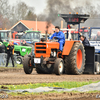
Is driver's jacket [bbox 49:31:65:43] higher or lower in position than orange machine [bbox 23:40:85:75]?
higher

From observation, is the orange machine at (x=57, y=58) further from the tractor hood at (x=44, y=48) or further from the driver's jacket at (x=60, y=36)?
the driver's jacket at (x=60, y=36)

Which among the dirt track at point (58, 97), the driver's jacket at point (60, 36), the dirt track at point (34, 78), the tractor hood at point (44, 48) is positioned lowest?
the dirt track at point (34, 78)

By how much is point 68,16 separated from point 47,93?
8.47 m

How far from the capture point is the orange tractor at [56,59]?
13883mm

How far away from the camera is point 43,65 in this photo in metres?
14.0

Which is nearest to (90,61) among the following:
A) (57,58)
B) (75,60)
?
(75,60)

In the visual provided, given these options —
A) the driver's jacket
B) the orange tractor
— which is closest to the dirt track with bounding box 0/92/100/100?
the orange tractor

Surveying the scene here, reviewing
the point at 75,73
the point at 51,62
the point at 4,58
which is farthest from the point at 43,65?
the point at 4,58

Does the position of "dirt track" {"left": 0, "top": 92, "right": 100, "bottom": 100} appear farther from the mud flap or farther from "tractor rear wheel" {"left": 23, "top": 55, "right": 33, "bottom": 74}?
the mud flap

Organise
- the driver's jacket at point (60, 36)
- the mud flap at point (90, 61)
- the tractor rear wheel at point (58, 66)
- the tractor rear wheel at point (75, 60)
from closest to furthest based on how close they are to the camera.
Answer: the tractor rear wheel at point (58, 66)
the driver's jacket at point (60, 36)
the tractor rear wheel at point (75, 60)
the mud flap at point (90, 61)

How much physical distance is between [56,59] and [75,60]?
1026 mm

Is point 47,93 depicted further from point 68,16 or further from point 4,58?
point 4,58

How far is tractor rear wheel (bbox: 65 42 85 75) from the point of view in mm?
14414

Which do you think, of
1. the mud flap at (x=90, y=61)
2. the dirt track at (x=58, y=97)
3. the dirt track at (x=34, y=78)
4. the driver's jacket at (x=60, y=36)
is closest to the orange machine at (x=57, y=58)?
the driver's jacket at (x=60, y=36)
